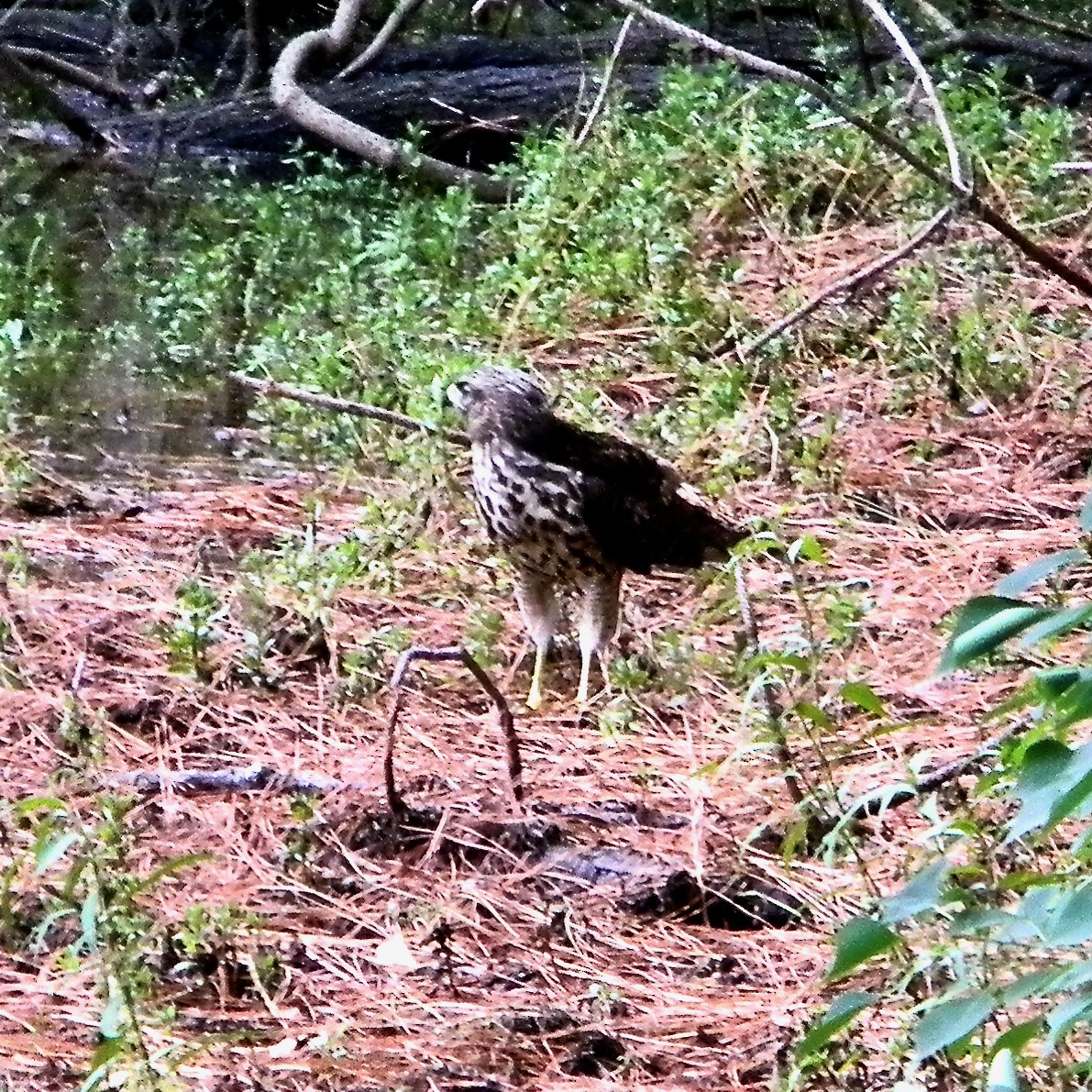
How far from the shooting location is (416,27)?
12219mm

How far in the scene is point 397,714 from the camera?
3.43 metres

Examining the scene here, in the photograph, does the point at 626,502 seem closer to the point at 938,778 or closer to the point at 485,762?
the point at 485,762

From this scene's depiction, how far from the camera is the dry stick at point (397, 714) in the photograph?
3.21m

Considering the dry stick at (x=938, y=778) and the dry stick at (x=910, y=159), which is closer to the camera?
the dry stick at (x=910, y=159)

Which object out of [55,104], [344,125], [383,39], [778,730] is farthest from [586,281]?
[55,104]

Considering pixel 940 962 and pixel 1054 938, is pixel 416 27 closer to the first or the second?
pixel 940 962

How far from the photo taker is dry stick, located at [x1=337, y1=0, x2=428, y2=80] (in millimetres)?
9438

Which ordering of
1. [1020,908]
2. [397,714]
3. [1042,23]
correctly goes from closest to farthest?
[1020,908]
[397,714]
[1042,23]

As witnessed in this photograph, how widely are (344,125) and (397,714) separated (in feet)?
21.8

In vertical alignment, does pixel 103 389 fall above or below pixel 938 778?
below

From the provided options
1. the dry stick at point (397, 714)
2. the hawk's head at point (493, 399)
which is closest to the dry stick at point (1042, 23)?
the hawk's head at point (493, 399)

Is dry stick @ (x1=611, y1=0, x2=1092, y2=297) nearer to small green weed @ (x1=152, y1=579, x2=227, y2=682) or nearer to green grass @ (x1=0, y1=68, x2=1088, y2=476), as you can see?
small green weed @ (x1=152, y1=579, x2=227, y2=682)

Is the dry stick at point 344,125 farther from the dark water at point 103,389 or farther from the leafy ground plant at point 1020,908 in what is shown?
the leafy ground plant at point 1020,908

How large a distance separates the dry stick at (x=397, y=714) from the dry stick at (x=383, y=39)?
21.7 feet
